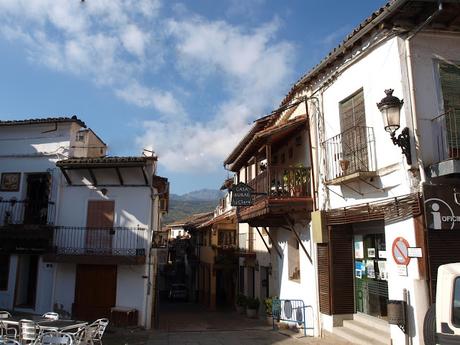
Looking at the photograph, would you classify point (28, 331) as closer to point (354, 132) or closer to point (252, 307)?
point (354, 132)

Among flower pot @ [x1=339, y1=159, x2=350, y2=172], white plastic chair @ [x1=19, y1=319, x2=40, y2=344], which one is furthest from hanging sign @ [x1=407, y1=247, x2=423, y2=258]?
white plastic chair @ [x1=19, y1=319, x2=40, y2=344]

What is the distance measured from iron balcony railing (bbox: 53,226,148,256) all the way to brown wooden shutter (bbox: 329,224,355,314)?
7.86m

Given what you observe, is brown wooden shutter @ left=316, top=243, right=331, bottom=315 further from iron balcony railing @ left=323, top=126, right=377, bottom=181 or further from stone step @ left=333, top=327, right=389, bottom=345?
iron balcony railing @ left=323, top=126, right=377, bottom=181

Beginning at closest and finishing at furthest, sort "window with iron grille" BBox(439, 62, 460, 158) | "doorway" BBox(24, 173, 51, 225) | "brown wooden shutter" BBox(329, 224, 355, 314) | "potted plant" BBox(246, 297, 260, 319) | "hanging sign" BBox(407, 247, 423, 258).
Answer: "hanging sign" BBox(407, 247, 423, 258)
"window with iron grille" BBox(439, 62, 460, 158)
"brown wooden shutter" BBox(329, 224, 355, 314)
"doorway" BBox(24, 173, 51, 225)
"potted plant" BBox(246, 297, 260, 319)

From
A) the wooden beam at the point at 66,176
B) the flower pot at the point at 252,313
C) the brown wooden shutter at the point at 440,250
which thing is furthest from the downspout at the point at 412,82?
the flower pot at the point at 252,313

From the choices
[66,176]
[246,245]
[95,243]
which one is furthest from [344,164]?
[246,245]

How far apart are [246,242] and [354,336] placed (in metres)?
13.2

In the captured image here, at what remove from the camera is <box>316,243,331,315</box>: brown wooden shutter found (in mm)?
11688

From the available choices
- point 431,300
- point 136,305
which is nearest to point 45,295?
point 136,305

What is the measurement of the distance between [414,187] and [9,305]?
625 inches

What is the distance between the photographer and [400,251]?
8977 mm

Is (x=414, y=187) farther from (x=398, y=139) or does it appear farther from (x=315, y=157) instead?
(x=315, y=157)

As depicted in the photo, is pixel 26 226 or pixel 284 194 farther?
pixel 26 226

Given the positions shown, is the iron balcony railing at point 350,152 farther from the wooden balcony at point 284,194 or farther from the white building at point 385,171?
the wooden balcony at point 284,194
